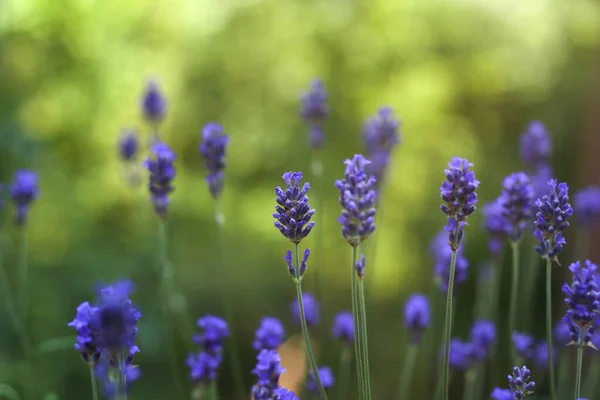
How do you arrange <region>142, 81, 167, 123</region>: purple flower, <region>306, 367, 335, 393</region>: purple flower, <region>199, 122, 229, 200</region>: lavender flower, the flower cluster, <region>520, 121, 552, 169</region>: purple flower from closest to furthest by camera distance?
1. the flower cluster
2. <region>306, 367, 335, 393</region>: purple flower
3. <region>199, 122, 229, 200</region>: lavender flower
4. <region>520, 121, 552, 169</region>: purple flower
5. <region>142, 81, 167, 123</region>: purple flower

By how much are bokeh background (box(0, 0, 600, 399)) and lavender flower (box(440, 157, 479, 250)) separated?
2716 mm

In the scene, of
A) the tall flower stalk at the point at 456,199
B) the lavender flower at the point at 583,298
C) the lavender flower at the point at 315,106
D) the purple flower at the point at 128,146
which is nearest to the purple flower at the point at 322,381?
the tall flower stalk at the point at 456,199

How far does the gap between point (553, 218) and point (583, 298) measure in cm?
18

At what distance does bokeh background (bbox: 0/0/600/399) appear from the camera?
421 centimetres

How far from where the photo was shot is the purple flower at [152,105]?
2.45 m

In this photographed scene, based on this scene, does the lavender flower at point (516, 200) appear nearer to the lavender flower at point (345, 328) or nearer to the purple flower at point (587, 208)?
the lavender flower at point (345, 328)

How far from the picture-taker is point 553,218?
1.24 m

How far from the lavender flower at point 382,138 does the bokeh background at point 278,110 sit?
1597mm

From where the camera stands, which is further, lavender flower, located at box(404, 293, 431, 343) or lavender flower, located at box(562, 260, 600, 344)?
lavender flower, located at box(404, 293, 431, 343)

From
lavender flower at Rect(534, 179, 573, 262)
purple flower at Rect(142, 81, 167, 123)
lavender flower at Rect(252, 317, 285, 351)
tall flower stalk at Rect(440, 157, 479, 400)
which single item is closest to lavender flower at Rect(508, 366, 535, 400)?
tall flower stalk at Rect(440, 157, 479, 400)

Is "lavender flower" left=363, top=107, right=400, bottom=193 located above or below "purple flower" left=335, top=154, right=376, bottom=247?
above

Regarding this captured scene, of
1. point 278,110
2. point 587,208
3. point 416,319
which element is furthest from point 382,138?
point 278,110

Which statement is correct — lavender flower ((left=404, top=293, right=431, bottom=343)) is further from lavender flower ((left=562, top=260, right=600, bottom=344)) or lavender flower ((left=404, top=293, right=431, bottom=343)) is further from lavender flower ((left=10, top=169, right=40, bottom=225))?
lavender flower ((left=10, top=169, right=40, bottom=225))

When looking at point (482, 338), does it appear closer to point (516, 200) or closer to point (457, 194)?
point (516, 200)
